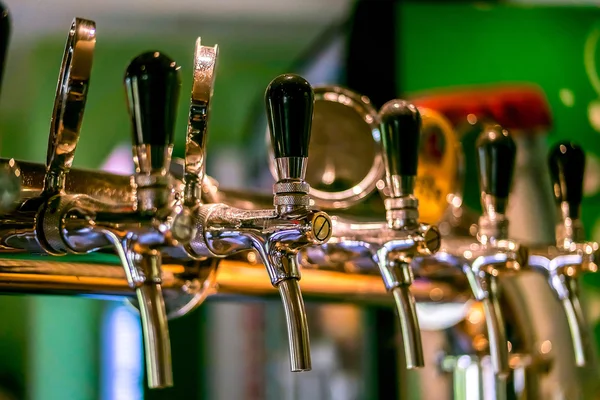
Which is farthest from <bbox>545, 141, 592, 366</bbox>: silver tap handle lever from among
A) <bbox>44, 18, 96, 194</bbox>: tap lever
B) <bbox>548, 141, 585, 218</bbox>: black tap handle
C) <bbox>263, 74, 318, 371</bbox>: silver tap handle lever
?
<bbox>44, 18, 96, 194</bbox>: tap lever

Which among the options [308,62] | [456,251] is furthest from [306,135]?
[308,62]

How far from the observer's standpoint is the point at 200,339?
207 cm

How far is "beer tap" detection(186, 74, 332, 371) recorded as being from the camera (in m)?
0.49

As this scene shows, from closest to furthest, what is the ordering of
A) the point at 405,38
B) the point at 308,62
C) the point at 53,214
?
the point at 53,214, the point at 405,38, the point at 308,62

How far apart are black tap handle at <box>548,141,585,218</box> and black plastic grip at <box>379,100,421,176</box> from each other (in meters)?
0.17

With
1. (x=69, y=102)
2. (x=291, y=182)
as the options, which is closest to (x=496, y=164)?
(x=291, y=182)

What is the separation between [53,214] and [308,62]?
3.88ft

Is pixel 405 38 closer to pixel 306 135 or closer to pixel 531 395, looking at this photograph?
pixel 531 395

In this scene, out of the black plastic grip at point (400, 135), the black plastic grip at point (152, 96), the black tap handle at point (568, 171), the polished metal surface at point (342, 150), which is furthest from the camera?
the polished metal surface at point (342, 150)

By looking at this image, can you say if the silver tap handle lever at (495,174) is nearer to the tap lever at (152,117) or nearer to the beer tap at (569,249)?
the beer tap at (569,249)

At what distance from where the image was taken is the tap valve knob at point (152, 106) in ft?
1.46

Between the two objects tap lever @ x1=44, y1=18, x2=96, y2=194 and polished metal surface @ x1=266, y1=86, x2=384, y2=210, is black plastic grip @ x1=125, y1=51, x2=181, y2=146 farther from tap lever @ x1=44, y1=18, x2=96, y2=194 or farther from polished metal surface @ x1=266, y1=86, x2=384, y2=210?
polished metal surface @ x1=266, y1=86, x2=384, y2=210

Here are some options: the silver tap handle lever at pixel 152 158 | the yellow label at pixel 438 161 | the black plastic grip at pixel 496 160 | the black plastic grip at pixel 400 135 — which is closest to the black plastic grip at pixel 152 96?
the silver tap handle lever at pixel 152 158

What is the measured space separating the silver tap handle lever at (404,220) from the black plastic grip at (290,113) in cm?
11
